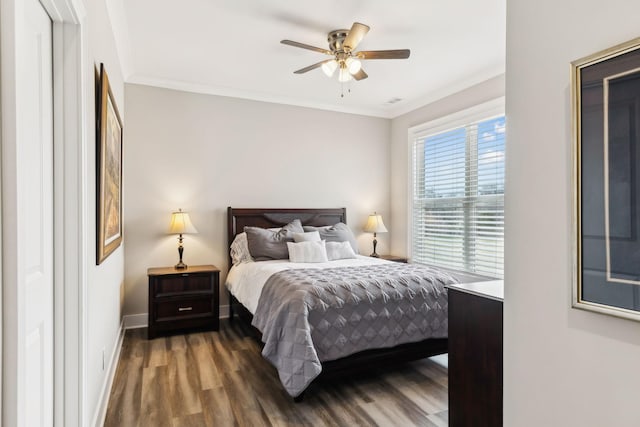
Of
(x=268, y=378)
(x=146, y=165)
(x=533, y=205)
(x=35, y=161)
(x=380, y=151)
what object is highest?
(x=380, y=151)

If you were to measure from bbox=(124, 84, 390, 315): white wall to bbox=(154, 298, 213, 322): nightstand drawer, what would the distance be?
0.49 metres

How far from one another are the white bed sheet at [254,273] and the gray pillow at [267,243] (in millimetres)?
112

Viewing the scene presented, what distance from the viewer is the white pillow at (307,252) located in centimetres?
395

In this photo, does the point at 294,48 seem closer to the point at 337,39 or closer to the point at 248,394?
the point at 337,39

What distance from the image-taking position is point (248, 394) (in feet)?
8.38

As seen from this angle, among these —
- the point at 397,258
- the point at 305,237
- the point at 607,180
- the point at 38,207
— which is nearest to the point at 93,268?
the point at 38,207

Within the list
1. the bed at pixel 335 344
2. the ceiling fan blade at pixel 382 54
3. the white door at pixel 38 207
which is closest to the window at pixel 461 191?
the bed at pixel 335 344

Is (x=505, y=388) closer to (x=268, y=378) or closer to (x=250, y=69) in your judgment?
(x=268, y=378)

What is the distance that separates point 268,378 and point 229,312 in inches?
69.6

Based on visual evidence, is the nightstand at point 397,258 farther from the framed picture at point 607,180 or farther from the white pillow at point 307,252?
the framed picture at point 607,180

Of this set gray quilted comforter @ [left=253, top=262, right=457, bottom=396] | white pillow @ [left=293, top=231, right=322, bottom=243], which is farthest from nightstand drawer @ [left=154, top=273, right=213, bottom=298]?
gray quilted comforter @ [left=253, top=262, right=457, bottom=396]

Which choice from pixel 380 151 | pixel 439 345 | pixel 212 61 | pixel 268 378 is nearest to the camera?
pixel 268 378

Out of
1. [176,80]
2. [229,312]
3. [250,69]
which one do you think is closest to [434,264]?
[229,312]

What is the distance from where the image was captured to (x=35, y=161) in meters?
1.30
